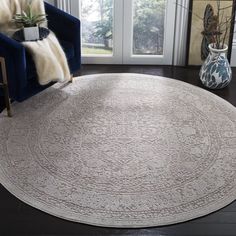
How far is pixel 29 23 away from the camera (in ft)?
12.0

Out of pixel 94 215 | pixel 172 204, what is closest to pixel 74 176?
pixel 94 215

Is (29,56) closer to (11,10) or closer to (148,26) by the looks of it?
(11,10)

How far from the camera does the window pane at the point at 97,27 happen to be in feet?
14.5

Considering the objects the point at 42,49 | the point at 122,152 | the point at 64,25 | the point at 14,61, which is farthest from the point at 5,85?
the point at 122,152

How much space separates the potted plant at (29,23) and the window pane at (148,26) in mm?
1069

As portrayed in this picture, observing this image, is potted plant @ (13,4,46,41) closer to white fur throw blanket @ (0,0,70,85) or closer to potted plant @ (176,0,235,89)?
white fur throw blanket @ (0,0,70,85)

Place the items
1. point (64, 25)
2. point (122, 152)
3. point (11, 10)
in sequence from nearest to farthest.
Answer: point (122, 152) < point (11, 10) < point (64, 25)

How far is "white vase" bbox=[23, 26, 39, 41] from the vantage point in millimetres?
3609

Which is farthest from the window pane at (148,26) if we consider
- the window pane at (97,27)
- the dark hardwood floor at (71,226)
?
the dark hardwood floor at (71,226)

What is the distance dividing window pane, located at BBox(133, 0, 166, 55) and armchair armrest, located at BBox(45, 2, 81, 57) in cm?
75

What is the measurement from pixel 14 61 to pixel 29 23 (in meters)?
0.43

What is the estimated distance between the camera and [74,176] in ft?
9.59

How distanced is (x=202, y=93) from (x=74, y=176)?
1597 millimetres

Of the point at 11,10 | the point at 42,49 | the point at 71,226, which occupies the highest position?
the point at 11,10
